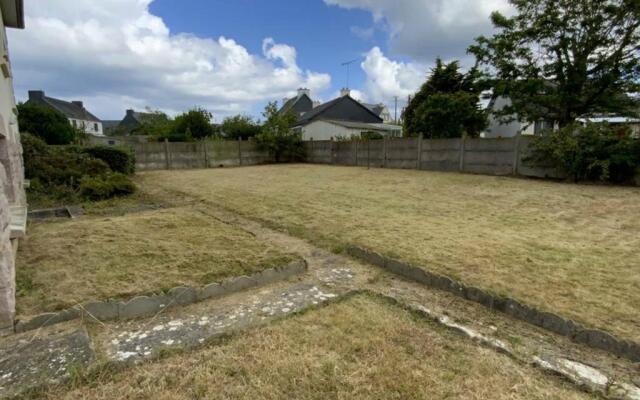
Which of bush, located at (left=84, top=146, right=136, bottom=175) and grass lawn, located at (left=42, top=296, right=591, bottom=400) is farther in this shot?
bush, located at (left=84, top=146, right=136, bottom=175)

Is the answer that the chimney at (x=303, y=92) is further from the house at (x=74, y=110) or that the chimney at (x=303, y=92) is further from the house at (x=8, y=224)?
the house at (x=8, y=224)

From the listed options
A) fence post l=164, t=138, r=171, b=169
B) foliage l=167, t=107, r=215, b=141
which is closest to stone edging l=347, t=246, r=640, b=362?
fence post l=164, t=138, r=171, b=169

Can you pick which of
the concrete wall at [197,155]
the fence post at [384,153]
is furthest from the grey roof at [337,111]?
the fence post at [384,153]

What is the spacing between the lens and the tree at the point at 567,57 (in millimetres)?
12258

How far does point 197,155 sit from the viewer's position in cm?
1598

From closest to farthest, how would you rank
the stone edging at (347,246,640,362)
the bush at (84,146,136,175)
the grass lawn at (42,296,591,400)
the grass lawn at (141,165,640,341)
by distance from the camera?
the grass lawn at (42,296,591,400)
the stone edging at (347,246,640,362)
the grass lawn at (141,165,640,341)
the bush at (84,146,136,175)

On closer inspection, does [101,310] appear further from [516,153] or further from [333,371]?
[516,153]

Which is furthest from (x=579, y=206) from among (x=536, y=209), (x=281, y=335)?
(x=281, y=335)

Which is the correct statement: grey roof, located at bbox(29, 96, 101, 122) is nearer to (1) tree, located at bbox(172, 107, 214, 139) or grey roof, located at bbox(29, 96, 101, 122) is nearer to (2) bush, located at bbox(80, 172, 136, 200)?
(1) tree, located at bbox(172, 107, 214, 139)

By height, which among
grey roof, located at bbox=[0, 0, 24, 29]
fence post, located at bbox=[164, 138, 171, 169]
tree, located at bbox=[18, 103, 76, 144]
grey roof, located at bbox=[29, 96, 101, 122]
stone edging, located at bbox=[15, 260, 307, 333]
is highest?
grey roof, located at bbox=[29, 96, 101, 122]

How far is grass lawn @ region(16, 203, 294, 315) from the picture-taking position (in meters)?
2.69

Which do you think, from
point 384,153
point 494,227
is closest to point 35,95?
point 384,153

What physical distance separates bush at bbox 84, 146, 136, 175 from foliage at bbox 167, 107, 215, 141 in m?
10.7

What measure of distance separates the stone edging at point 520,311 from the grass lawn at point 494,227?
0.54 ft
